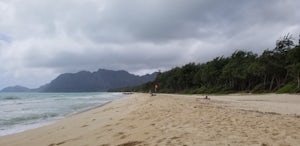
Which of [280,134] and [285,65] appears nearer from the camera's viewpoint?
[280,134]

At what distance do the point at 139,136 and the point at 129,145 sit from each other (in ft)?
2.90

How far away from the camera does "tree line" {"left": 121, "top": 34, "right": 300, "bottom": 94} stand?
2282 inches

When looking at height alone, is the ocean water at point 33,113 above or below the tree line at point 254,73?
below

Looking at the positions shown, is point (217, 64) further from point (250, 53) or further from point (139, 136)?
point (139, 136)

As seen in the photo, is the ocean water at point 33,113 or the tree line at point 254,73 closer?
the ocean water at point 33,113

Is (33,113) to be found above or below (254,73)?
below

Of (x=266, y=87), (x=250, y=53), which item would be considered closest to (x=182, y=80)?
(x=250, y=53)

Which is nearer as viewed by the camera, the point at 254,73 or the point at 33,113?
the point at 33,113

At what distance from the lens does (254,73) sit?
216 feet

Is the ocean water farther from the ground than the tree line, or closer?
closer

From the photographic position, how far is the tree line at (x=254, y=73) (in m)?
58.0

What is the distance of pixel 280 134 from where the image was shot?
27.3ft

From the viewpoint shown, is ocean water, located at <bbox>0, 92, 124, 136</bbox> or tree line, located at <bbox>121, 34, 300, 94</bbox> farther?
tree line, located at <bbox>121, 34, 300, 94</bbox>

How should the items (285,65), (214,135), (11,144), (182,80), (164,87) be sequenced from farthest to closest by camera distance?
(164,87), (182,80), (285,65), (11,144), (214,135)
